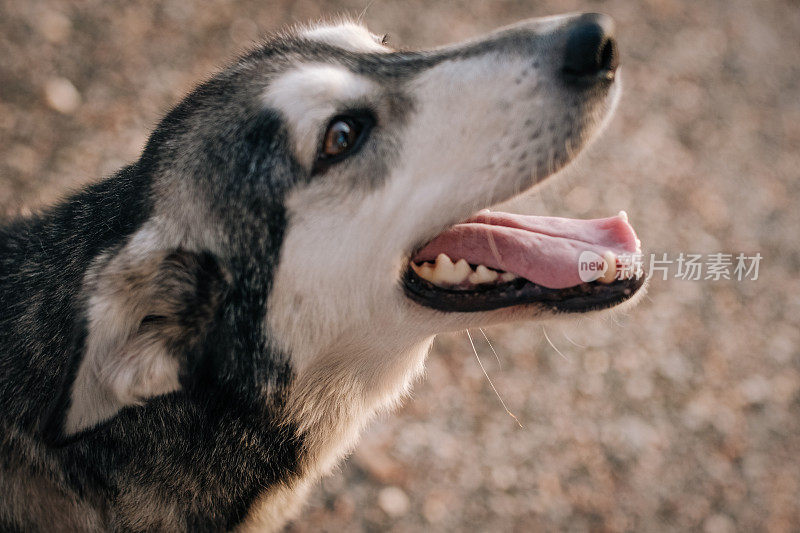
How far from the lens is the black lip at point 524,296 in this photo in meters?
2.58

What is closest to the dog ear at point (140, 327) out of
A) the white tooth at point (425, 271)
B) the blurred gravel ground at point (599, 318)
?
the white tooth at point (425, 271)

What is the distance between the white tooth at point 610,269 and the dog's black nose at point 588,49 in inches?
28.0

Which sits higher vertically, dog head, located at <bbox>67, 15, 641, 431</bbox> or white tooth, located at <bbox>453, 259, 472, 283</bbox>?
dog head, located at <bbox>67, 15, 641, 431</bbox>

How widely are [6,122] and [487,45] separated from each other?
4.56 metres

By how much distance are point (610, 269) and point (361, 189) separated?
106cm

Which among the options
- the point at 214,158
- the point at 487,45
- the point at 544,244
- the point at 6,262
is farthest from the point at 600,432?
the point at 6,262

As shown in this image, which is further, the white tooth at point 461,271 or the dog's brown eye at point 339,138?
the white tooth at point 461,271

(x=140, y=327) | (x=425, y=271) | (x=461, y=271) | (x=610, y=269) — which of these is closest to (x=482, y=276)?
(x=461, y=271)

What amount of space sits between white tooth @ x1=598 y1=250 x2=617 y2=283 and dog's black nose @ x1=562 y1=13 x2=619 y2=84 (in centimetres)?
71

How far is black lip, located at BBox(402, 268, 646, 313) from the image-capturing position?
2.58 m

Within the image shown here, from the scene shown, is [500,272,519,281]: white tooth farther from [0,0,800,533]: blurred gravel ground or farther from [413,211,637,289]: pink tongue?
[0,0,800,533]: blurred gravel ground

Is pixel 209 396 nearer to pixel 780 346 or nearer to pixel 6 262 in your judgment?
pixel 6 262

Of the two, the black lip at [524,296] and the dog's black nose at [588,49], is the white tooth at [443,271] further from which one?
the dog's black nose at [588,49]

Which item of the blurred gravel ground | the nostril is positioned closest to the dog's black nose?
the nostril
